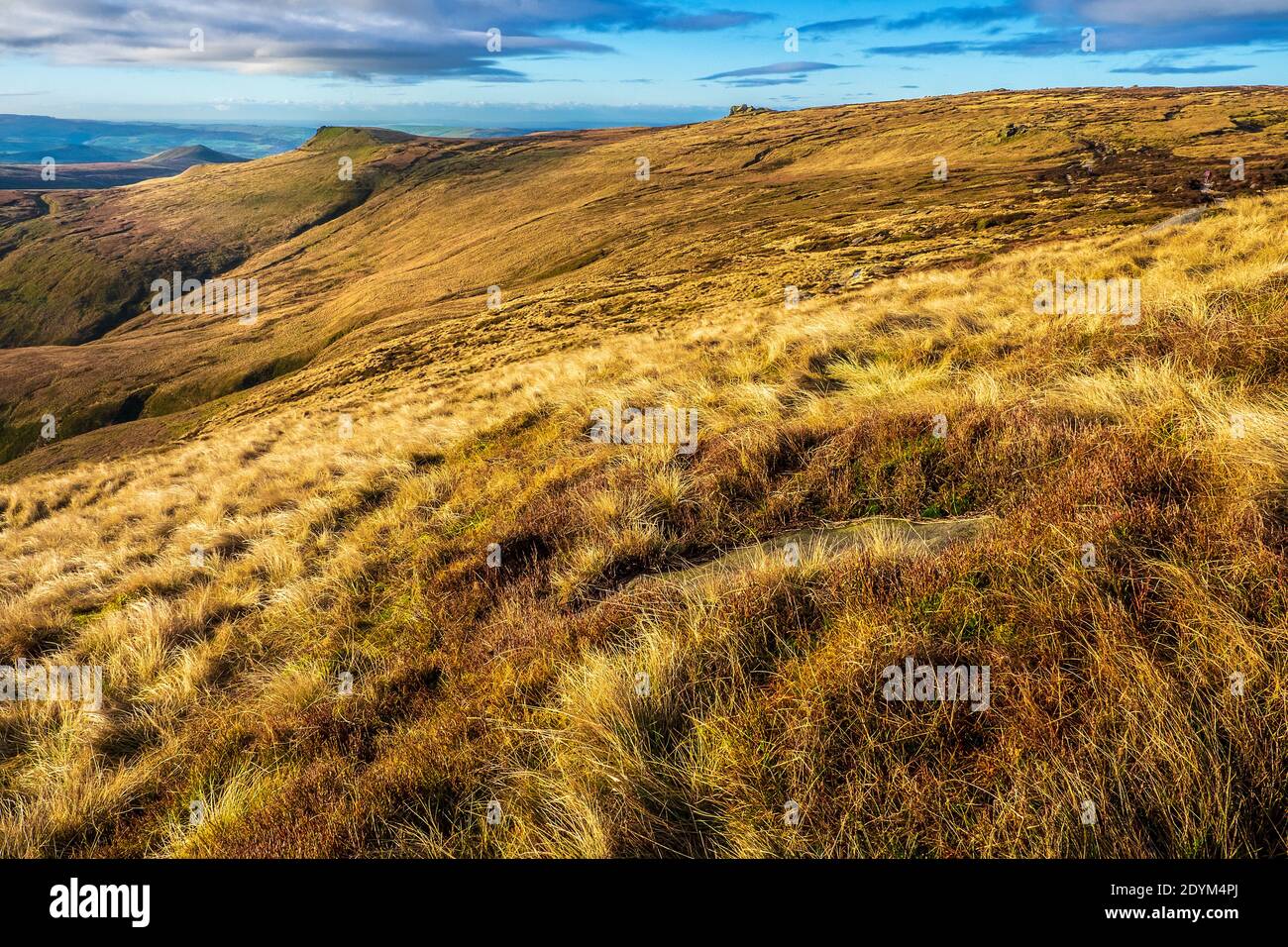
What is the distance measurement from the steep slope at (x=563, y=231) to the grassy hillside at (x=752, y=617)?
66.3 ft

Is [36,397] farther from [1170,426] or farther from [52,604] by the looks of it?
[1170,426]

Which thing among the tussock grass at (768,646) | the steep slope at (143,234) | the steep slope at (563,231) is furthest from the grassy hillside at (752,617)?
the steep slope at (143,234)

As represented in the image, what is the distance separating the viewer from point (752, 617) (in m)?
3.47

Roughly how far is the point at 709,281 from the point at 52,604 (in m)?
33.0

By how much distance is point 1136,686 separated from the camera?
2424 millimetres

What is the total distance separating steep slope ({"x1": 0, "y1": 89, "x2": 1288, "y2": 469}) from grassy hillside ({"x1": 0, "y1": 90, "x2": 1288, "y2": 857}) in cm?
2022

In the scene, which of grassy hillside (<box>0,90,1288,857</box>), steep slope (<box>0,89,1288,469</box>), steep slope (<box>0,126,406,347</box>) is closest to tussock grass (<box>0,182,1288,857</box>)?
grassy hillside (<box>0,90,1288,857</box>)

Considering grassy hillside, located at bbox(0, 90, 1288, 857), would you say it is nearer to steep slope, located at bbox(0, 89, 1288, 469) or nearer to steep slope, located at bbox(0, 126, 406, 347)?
steep slope, located at bbox(0, 89, 1288, 469)

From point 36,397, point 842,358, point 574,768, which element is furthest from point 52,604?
point 36,397

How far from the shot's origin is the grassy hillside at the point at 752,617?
239cm

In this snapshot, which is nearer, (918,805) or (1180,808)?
(1180,808)

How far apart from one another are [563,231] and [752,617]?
6969 centimetres

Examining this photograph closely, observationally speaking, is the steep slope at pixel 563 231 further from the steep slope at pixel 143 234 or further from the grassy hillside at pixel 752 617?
the grassy hillside at pixel 752 617

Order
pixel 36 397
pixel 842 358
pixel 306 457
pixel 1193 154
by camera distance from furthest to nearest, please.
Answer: pixel 1193 154
pixel 36 397
pixel 306 457
pixel 842 358
